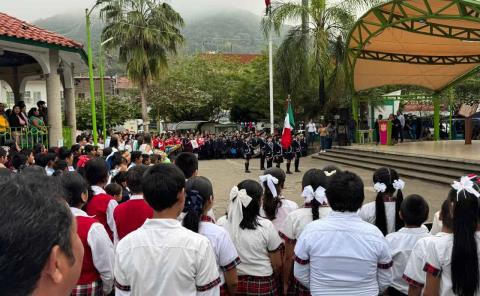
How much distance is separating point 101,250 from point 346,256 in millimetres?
1626

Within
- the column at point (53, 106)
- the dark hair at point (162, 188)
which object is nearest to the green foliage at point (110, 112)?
the column at point (53, 106)

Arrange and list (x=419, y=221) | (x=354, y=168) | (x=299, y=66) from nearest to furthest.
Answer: (x=419, y=221), (x=354, y=168), (x=299, y=66)

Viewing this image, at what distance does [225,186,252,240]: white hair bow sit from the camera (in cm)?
338

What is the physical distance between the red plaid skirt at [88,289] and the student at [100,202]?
0.72m

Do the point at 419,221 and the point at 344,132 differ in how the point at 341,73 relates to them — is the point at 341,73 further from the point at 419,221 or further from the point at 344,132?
the point at 419,221

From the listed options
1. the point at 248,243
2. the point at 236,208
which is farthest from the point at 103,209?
the point at 248,243

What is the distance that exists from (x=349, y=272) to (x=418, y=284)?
0.42 m

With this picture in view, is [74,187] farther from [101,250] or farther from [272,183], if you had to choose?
[272,183]

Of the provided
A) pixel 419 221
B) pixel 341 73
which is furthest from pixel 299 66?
pixel 419 221

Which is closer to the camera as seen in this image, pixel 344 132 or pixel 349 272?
pixel 349 272

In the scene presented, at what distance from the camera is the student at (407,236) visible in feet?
11.1

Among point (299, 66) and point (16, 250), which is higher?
point (299, 66)

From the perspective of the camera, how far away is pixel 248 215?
347 cm

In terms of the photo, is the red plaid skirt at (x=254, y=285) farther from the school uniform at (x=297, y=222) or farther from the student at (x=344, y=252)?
the student at (x=344, y=252)
